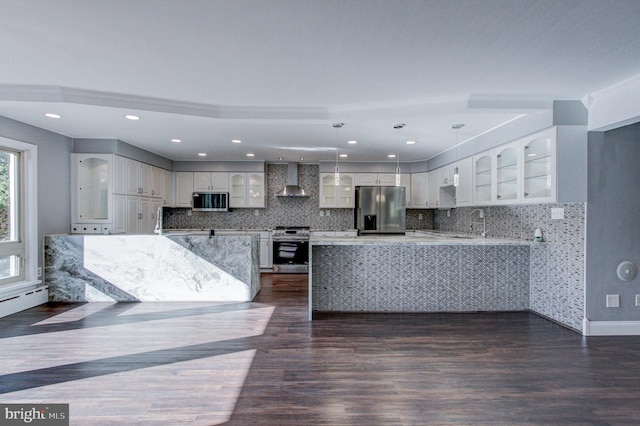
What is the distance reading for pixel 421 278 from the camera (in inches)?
162

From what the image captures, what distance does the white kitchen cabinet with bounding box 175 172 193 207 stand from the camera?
268 inches

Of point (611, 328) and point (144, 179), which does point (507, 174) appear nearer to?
point (611, 328)

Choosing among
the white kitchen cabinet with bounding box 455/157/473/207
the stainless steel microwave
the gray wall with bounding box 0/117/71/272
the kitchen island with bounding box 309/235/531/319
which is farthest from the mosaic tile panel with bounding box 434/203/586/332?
the gray wall with bounding box 0/117/71/272

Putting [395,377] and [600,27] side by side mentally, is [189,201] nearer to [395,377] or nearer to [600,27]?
[395,377]

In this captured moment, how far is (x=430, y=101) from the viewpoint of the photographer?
11.2 ft

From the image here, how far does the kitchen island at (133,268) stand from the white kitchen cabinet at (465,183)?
11.8 feet

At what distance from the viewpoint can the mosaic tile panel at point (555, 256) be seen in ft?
11.1

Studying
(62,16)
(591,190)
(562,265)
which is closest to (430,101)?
(591,190)

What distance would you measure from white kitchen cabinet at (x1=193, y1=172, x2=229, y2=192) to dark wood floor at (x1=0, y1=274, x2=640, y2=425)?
11.1 feet

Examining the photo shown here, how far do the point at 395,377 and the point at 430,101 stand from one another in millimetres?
2558

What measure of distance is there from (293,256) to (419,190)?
9.13 ft

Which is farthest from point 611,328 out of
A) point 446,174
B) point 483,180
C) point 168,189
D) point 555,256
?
point 168,189

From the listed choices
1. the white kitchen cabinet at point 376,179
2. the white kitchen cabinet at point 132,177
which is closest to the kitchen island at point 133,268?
the white kitchen cabinet at point 132,177

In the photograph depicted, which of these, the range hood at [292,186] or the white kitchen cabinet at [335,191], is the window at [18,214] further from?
the white kitchen cabinet at [335,191]
